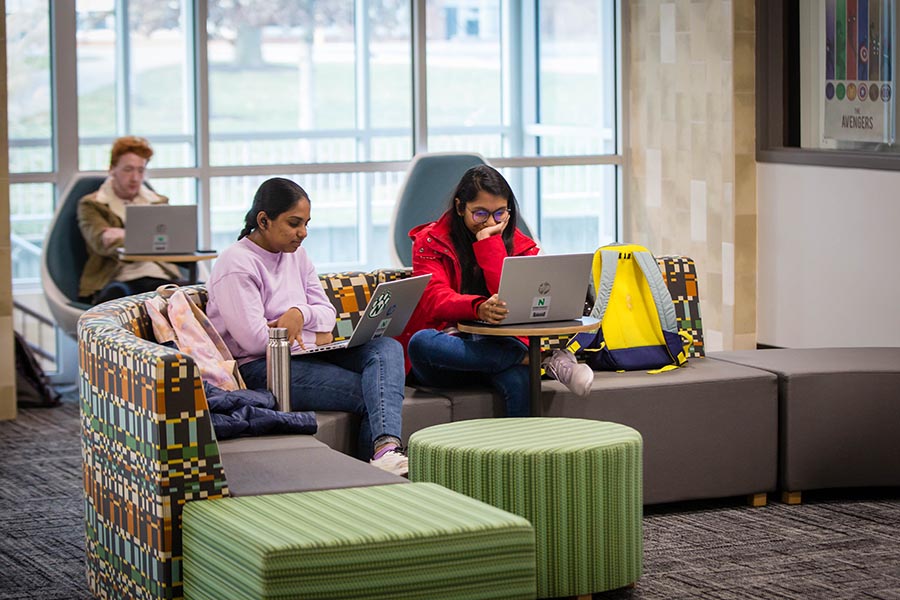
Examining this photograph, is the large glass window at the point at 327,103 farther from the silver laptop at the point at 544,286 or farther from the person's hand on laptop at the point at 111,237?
the silver laptop at the point at 544,286

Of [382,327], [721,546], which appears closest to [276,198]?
[382,327]

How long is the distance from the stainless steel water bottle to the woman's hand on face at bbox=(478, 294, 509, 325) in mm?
672

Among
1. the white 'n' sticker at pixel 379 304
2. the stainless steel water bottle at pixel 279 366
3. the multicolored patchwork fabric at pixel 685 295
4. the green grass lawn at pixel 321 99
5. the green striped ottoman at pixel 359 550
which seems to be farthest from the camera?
the green grass lawn at pixel 321 99

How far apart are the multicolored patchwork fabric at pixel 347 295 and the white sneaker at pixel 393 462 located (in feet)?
2.48

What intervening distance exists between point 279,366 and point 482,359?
0.81m

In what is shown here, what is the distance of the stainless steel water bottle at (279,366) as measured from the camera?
4316mm

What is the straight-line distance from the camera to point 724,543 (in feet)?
→ 14.7

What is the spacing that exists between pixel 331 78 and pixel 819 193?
2.71 meters

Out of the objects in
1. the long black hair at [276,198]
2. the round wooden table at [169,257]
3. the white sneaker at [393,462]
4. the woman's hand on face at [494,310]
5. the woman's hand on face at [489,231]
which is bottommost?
the white sneaker at [393,462]

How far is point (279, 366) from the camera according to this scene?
4.33m

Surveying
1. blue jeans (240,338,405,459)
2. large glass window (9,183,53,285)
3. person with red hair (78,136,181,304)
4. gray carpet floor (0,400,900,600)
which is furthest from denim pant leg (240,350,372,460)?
large glass window (9,183,53,285)

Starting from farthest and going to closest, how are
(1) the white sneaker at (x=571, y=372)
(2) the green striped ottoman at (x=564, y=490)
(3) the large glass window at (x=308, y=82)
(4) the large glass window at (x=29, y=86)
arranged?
1. (3) the large glass window at (x=308, y=82)
2. (4) the large glass window at (x=29, y=86)
3. (1) the white sneaker at (x=571, y=372)
4. (2) the green striped ottoman at (x=564, y=490)

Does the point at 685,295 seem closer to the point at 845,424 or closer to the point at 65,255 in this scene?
the point at 845,424

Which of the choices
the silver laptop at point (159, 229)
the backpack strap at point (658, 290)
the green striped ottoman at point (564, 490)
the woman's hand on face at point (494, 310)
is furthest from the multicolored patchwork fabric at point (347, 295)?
the silver laptop at point (159, 229)
